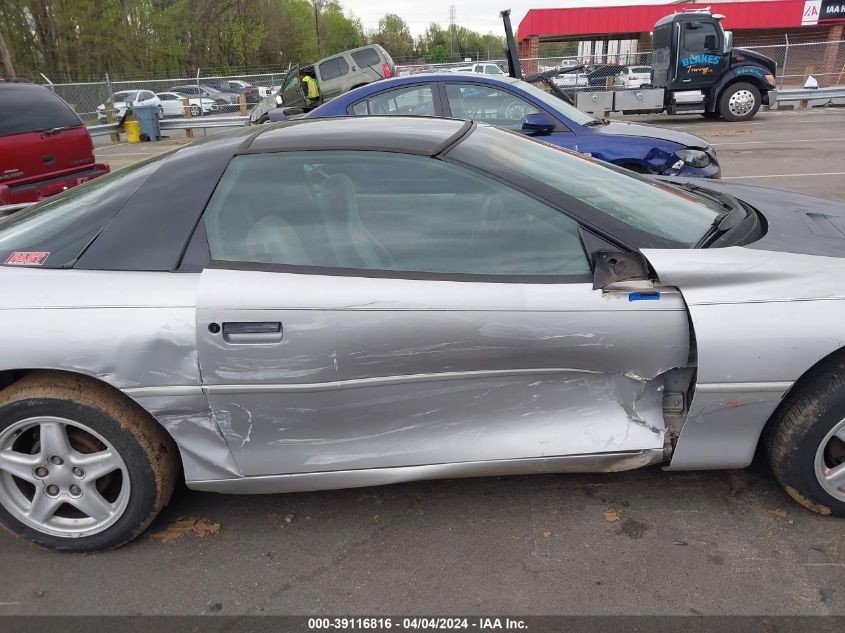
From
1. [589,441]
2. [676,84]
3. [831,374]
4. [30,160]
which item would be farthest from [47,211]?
[676,84]

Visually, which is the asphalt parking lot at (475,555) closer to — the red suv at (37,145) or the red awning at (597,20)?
the red suv at (37,145)

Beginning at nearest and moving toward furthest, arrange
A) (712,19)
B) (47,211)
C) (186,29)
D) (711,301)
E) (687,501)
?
(711,301)
(687,501)
(47,211)
(712,19)
(186,29)

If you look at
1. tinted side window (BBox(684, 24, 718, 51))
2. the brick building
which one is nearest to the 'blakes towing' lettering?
tinted side window (BBox(684, 24, 718, 51))

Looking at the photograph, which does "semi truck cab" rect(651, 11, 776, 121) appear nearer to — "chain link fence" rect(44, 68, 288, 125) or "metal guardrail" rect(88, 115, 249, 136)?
"metal guardrail" rect(88, 115, 249, 136)

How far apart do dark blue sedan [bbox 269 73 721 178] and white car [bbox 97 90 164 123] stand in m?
16.2

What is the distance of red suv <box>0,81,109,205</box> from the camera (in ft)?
22.0

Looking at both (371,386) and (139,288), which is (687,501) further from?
(139,288)

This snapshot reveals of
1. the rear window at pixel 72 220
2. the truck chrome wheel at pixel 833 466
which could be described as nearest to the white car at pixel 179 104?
the rear window at pixel 72 220

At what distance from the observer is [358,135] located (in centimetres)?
264

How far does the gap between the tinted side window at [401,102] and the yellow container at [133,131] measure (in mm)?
14492

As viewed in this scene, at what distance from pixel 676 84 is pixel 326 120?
1572 centimetres

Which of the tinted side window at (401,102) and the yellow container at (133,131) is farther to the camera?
the yellow container at (133,131)

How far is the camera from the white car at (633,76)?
20500mm

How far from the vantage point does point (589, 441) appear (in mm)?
2381
